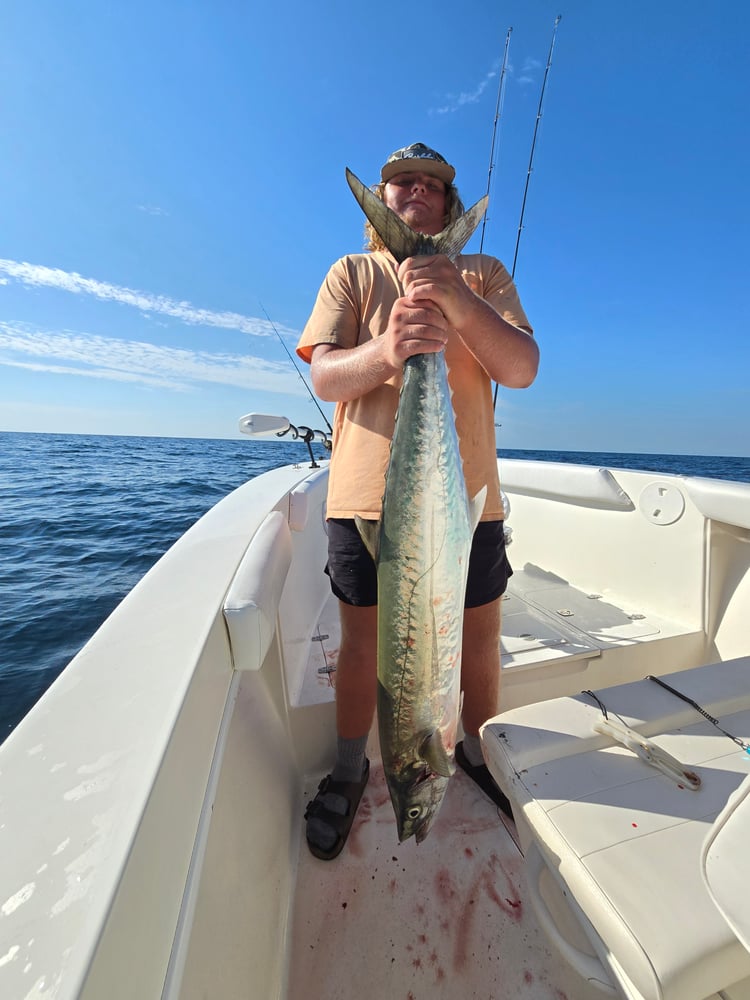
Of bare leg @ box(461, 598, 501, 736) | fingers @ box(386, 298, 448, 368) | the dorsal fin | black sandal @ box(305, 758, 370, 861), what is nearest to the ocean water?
black sandal @ box(305, 758, 370, 861)

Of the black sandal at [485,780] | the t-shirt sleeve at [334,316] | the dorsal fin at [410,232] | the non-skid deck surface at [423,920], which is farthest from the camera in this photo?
the black sandal at [485,780]

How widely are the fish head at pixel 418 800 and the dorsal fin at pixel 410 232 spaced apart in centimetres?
151

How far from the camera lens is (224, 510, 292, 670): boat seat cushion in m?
1.13

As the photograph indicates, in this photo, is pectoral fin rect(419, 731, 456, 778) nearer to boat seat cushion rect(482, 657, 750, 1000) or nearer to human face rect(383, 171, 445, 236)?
boat seat cushion rect(482, 657, 750, 1000)

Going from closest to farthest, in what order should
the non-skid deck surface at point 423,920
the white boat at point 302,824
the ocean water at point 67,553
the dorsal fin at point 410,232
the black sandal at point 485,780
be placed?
the white boat at point 302,824
the dorsal fin at point 410,232
the non-skid deck surface at point 423,920
the black sandal at point 485,780
the ocean water at point 67,553

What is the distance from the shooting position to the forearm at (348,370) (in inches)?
50.0

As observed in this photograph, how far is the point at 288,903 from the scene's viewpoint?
1.48 m

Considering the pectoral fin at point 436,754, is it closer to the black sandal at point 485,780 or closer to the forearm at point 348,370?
the black sandal at point 485,780

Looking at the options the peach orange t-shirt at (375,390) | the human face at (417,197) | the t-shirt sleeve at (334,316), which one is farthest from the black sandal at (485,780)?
the human face at (417,197)

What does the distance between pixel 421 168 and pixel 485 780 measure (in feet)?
7.74

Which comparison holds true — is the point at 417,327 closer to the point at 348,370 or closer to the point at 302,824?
the point at 348,370

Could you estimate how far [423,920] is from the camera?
4.86 feet

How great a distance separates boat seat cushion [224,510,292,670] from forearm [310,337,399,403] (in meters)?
0.57

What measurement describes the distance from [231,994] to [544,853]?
726 millimetres
